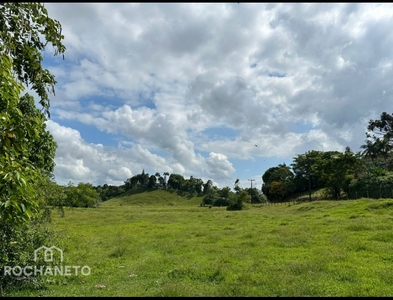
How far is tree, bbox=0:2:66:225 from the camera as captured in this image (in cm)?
339

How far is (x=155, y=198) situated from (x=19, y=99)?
131 metres

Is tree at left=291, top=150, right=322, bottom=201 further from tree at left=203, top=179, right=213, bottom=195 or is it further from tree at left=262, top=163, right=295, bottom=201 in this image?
tree at left=203, top=179, right=213, bottom=195

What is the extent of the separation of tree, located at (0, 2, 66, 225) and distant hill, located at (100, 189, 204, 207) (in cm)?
11769

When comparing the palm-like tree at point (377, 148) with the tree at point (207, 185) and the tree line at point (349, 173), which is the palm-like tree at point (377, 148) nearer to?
the tree line at point (349, 173)

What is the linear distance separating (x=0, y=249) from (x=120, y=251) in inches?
285

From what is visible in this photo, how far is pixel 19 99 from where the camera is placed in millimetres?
4488

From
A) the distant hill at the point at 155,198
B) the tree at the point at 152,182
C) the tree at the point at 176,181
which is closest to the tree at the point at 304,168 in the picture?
the distant hill at the point at 155,198

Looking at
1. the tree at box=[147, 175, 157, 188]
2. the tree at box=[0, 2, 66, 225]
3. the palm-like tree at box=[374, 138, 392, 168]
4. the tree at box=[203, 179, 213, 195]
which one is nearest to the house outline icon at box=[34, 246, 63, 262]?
the tree at box=[0, 2, 66, 225]

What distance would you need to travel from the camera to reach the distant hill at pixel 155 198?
125 metres

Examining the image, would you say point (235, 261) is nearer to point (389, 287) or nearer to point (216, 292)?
point (216, 292)

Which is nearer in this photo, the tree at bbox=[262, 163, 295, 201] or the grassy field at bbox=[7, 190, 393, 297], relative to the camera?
the grassy field at bbox=[7, 190, 393, 297]

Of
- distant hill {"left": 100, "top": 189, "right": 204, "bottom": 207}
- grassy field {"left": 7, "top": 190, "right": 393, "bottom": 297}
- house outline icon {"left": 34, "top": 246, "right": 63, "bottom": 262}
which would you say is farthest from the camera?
distant hill {"left": 100, "top": 189, "right": 204, "bottom": 207}

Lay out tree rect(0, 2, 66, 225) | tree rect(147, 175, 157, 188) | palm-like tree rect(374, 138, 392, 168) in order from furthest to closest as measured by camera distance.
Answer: tree rect(147, 175, 157, 188), palm-like tree rect(374, 138, 392, 168), tree rect(0, 2, 66, 225)

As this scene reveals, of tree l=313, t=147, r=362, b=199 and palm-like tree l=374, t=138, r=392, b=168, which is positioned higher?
palm-like tree l=374, t=138, r=392, b=168
